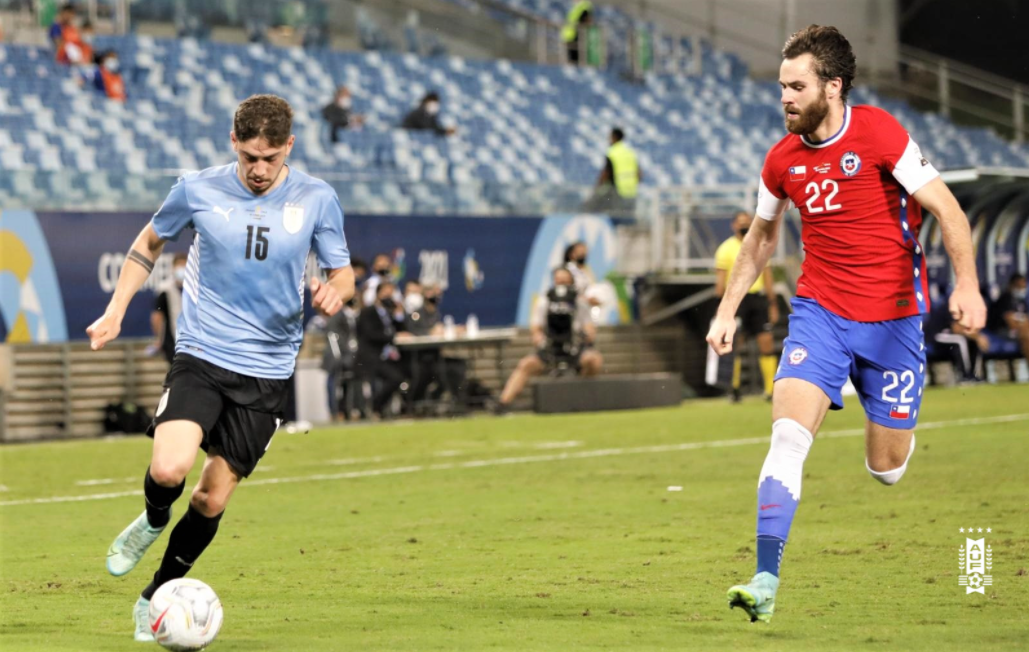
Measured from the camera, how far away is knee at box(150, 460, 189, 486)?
20.9ft

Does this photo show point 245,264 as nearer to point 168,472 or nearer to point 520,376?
point 168,472

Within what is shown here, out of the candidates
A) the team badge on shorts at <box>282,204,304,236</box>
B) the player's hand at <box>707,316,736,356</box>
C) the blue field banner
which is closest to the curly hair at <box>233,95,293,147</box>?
the team badge on shorts at <box>282,204,304,236</box>

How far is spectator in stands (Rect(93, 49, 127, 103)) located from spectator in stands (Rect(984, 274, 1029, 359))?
1413 cm

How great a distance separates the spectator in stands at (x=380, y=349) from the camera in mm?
20594

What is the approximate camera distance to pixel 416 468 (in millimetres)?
14367

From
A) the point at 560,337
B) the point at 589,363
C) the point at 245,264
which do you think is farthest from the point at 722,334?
the point at 589,363

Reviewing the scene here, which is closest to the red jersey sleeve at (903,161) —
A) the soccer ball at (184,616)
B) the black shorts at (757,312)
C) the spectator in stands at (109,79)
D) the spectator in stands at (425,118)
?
the soccer ball at (184,616)

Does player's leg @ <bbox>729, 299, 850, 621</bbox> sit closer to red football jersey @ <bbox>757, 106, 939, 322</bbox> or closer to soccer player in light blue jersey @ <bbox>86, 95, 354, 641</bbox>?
red football jersey @ <bbox>757, 106, 939, 322</bbox>

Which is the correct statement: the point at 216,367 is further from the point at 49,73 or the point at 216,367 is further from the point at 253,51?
the point at 253,51

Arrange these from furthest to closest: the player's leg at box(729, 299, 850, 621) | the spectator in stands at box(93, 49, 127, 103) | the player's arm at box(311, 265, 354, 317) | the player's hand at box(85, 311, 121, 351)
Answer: the spectator in stands at box(93, 49, 127, 103) → the player's hand at box(85, 311, 121, 351) → the player's arm at box(311, 265, 354, 317) → the player's leg at box(729, 299, 850, 621)

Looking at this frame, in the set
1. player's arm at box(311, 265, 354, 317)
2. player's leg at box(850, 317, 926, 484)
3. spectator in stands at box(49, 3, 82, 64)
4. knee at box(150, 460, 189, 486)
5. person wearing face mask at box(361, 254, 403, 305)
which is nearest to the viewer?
knee at box(150, 460, 189, 486)

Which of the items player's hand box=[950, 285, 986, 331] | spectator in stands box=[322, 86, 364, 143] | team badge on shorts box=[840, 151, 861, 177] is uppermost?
spectator in stands box=[322, 86, 364, 143]

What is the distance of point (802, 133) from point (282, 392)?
2421mm

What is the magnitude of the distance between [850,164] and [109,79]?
66.7 ft
